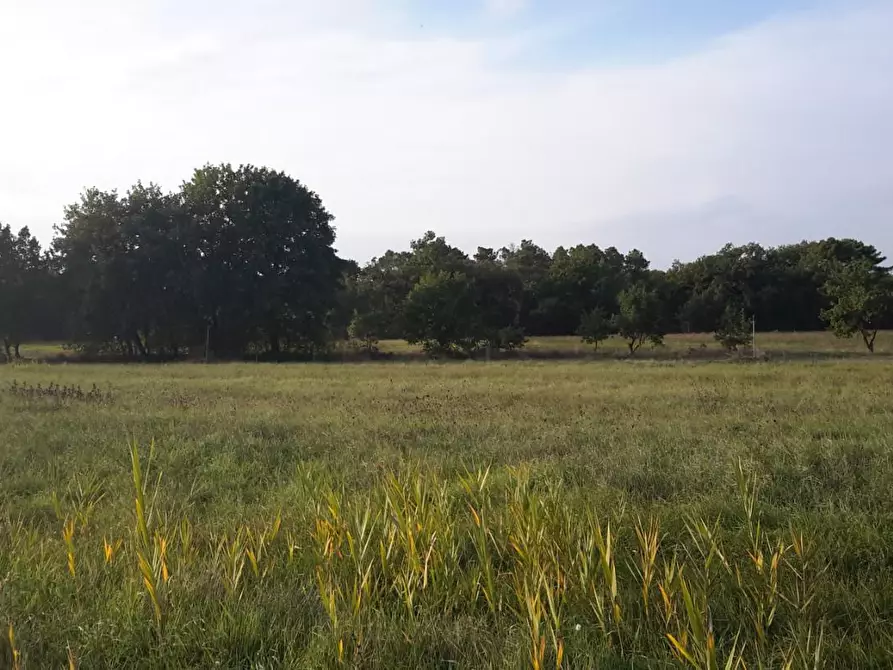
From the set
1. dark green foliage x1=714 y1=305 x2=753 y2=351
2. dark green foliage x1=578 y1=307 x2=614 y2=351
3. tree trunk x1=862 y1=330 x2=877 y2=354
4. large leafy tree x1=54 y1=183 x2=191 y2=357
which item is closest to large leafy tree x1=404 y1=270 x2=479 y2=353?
dark green foliage x1=578 y1=307 x2=614 y2=351

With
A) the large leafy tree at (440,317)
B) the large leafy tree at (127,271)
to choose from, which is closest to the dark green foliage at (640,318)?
the large leafy tree at (440,317)

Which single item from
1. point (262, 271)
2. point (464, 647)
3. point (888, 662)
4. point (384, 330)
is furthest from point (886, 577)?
point (384, 330)

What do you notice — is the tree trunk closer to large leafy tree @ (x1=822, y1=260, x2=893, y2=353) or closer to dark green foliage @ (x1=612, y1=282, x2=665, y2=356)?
large leafy tree @ (x1=822, y1=260, x2=893, y2=353)

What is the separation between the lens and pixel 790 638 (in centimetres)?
296

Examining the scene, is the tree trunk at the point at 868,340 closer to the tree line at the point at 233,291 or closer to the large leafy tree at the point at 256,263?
the tree line at the point at 233,291

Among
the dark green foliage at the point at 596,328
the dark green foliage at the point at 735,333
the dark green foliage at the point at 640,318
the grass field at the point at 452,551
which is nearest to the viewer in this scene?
the grass field at the point at 452,551

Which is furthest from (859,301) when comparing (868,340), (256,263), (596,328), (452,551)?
(452,551)

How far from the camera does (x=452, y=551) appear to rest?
143 inches

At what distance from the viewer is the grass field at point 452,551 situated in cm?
288

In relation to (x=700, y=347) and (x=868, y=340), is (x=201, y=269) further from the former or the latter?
(x=868, y=340)

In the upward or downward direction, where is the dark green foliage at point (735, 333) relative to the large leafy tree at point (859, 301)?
Result: downward

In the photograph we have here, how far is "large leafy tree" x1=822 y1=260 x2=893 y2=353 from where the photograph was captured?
38.2 metres

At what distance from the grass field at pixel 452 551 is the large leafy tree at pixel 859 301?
119 ft

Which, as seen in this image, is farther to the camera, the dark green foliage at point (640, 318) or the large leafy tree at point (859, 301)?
the dark green foliage at point (640, 318)
